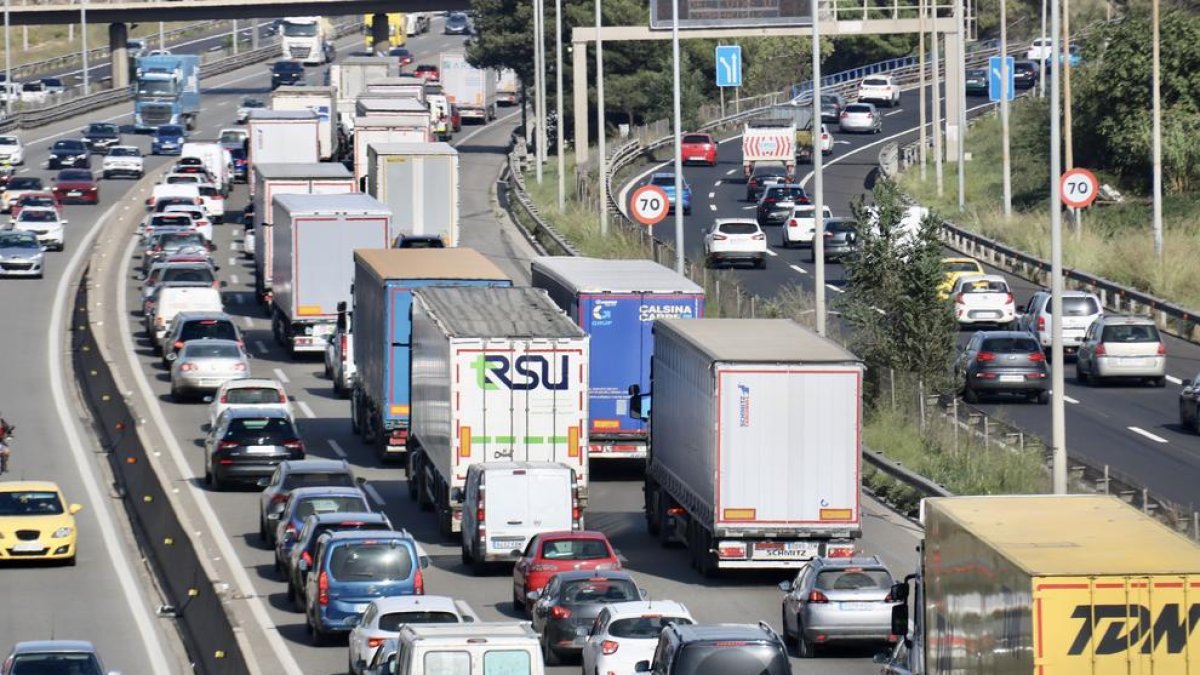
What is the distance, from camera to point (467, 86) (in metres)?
122

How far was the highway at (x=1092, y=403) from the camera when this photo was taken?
4069 cm

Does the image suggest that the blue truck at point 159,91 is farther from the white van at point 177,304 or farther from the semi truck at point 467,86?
the white van at point 177,304

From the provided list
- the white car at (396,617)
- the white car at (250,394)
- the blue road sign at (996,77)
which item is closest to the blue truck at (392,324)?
the white car at (250,394)

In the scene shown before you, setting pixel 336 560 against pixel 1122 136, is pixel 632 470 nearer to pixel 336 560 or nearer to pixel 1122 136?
pixel 336 560

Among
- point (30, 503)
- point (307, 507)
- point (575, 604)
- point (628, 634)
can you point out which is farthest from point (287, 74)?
point (628, 634)

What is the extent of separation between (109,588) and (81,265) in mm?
38081

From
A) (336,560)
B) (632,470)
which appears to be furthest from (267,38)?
(336,560)

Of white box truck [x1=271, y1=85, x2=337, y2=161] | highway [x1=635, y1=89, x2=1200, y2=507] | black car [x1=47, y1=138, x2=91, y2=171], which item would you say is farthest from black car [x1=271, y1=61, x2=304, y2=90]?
highway [x1=635, y1=89, x2=1200, y2=507]

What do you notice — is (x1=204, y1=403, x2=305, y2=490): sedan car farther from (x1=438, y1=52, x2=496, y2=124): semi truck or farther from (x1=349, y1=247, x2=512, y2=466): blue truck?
(x1=438, y1=52, x2=496, y2=124): semi truck

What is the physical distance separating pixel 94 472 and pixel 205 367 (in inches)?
232

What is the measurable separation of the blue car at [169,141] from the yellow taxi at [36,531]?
73370mm

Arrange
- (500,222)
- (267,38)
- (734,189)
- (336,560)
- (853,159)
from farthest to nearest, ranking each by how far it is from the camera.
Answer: (267,38) → (853,159) → (734,189) → (500,222) → (336,560)

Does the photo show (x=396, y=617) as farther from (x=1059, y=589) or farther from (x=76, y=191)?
(x=76, y=191)

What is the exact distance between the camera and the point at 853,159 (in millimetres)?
103312
